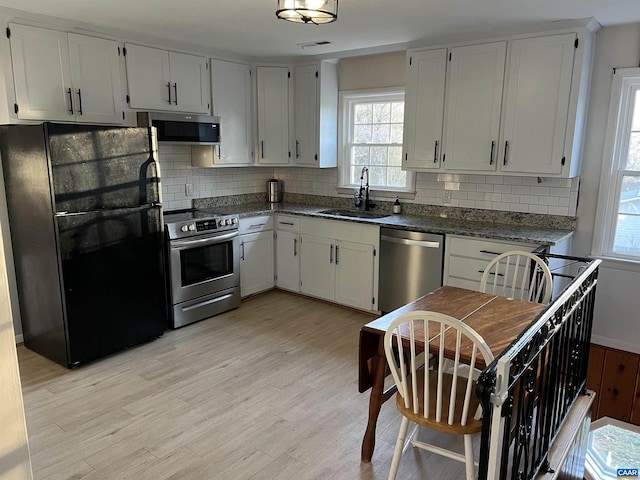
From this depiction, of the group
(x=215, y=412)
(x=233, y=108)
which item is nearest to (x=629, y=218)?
(x=215, y=412)

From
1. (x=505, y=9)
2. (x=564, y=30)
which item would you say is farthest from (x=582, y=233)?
(x=505, y=9)

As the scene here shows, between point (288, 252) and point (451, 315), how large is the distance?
8.85 ft

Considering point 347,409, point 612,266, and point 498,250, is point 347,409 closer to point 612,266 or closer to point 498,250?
point 498,250

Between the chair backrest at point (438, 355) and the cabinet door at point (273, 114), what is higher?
the cabinet door at point (273, 114)

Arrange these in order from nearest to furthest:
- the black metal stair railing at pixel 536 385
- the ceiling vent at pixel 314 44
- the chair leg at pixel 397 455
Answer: the black metal stair railing at pixel 536 385 → the chair leg at pixel 397 455 → the ceiling vent at pixel 314 44

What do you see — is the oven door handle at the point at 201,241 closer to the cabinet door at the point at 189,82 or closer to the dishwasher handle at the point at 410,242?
the cabinet door at the point at 189,82

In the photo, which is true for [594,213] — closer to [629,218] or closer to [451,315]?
[629,218]

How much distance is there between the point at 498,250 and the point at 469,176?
930 millimetres

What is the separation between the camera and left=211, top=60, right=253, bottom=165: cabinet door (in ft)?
15.0

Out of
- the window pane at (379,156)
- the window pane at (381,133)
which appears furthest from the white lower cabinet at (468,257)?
the window pane at (381,133)

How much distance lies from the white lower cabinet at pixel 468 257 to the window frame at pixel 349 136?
993mm

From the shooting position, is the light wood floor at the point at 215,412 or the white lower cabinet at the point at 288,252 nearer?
the light wood floor at the point at 215,412

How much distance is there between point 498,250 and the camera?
11.7ft

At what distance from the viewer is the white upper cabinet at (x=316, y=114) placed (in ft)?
15.8
